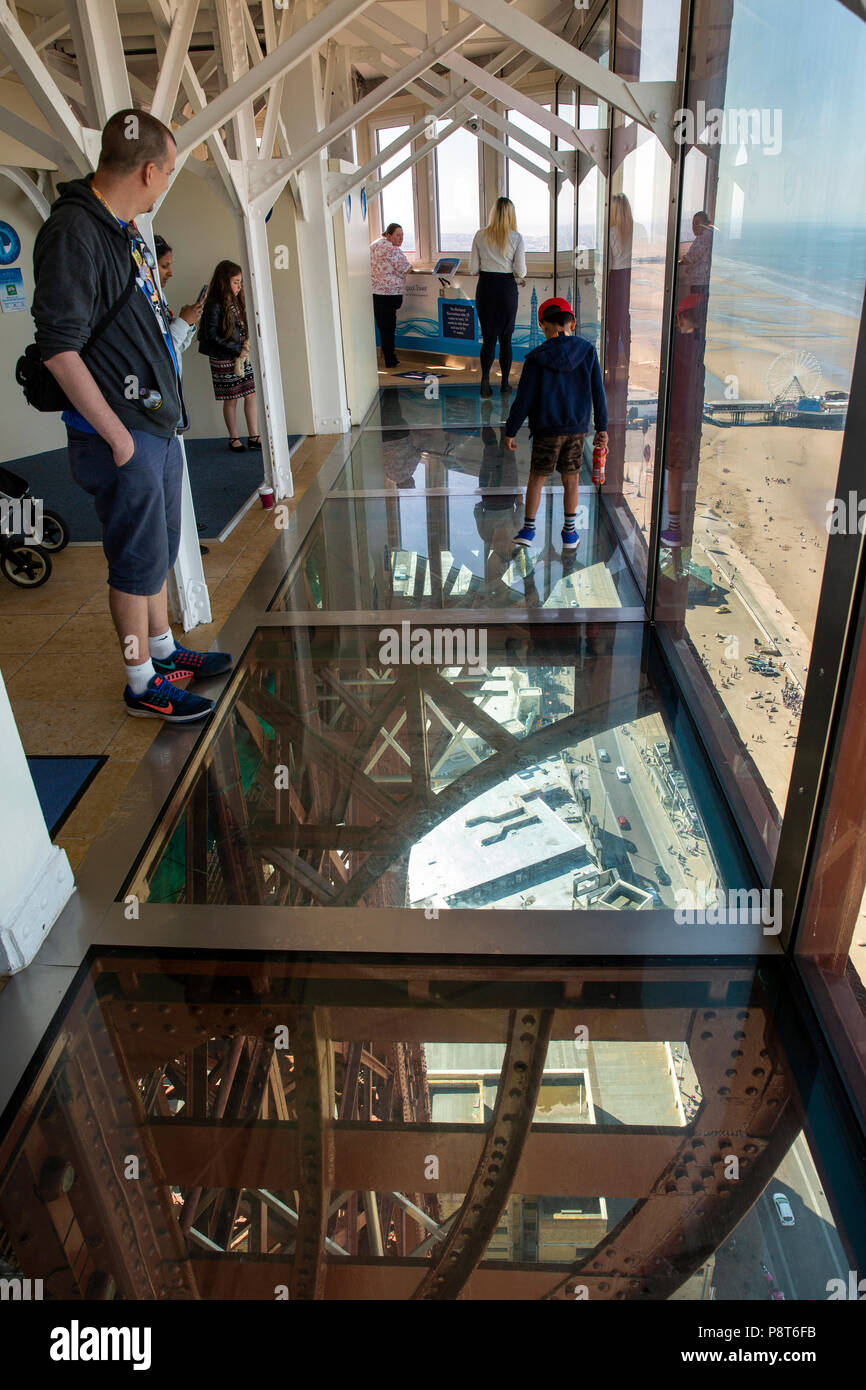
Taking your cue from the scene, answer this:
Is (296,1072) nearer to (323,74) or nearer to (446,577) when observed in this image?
(446,577)

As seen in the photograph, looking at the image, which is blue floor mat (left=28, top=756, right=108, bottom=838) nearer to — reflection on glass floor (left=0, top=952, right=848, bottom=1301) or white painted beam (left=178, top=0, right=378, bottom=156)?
reflection on glass floor (left=0, top=952, right=848, bottom=1301)

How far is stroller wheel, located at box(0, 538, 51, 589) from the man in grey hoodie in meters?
1.64

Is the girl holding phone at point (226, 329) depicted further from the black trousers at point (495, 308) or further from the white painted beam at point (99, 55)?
the white painted beam at point (99, 55)

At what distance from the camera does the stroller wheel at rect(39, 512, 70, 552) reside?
5152 mm

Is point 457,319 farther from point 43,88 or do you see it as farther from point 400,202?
point 43,88

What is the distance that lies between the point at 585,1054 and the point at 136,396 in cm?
218

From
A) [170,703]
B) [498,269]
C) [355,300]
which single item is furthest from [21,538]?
[498,269]

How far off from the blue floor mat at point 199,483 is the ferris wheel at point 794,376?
371 centimetres

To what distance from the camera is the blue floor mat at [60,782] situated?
289 centimetres

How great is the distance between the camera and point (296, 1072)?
202 cm

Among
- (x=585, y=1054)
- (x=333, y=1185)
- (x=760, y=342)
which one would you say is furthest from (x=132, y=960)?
(x=760, y=342)

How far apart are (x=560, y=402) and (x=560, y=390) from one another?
2.3 inches

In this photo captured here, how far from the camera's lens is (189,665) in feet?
11.8

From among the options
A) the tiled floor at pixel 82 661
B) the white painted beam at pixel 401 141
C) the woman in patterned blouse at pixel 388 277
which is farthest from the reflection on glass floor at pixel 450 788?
the woman in patterned blouse at pixel 388 277
